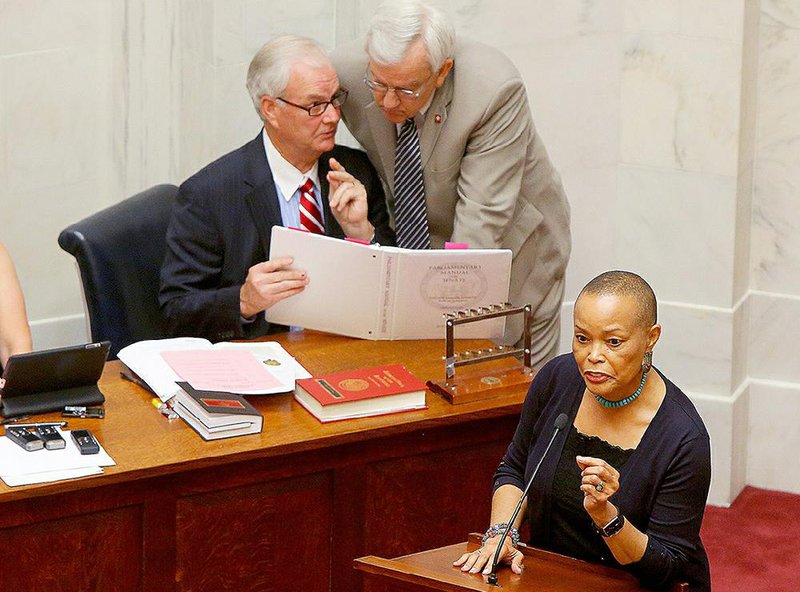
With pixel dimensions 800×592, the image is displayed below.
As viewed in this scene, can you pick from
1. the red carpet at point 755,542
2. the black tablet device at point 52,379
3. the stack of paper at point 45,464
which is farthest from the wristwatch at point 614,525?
the red carpet at point 755,542

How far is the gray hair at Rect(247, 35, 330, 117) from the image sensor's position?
4125 mm

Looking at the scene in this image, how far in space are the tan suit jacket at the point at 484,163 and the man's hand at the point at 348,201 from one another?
0.70 ft

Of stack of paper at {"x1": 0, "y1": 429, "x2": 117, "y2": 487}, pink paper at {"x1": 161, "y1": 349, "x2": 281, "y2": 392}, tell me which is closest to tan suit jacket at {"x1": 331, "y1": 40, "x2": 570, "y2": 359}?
pink paper at {"x1": 161, "y1": 349, "x2": 281, "y2": 392}

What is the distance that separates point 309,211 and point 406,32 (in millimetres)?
635

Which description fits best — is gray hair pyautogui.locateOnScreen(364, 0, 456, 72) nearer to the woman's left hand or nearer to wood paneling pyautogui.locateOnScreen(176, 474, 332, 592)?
wood paneling pyautogui.locateOnScreen(176, 474, 332, 592)

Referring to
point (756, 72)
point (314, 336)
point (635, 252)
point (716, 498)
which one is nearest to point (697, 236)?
point (635, 252)

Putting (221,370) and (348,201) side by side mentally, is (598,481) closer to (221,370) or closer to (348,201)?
(221,370)

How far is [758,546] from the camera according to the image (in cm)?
484

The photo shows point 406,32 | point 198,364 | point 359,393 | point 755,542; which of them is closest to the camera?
point 359,393

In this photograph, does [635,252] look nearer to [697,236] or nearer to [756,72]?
[697,236]

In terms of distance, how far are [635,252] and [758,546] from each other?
3.81ft

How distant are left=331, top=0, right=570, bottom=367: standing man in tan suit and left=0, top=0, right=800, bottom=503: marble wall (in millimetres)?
889

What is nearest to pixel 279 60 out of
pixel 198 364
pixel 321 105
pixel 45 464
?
pixel 321 105

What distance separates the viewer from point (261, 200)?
418cm
